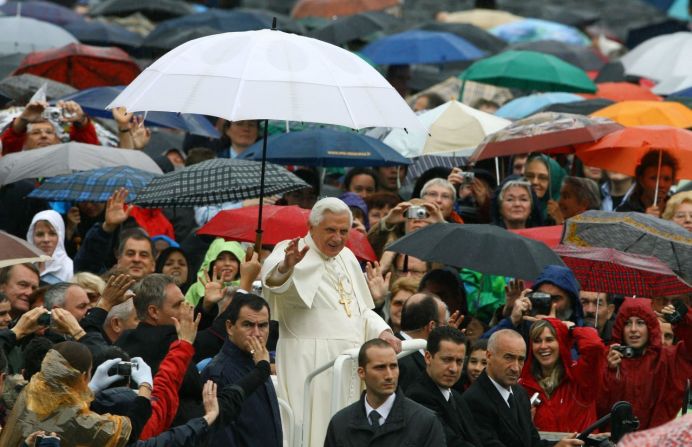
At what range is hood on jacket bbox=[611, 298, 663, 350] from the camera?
480 inches

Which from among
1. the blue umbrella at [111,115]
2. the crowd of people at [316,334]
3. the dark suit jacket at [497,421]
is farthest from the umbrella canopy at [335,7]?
the dark suit jacket at [497,421]

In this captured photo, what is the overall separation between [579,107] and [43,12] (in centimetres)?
927

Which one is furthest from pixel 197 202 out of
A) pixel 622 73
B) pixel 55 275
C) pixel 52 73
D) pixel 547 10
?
pixel 547 10

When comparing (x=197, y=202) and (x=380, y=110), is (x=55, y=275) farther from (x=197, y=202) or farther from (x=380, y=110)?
(x=380, y=110)

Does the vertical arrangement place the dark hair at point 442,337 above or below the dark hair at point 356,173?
below

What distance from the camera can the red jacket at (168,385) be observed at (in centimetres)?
980

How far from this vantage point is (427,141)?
16.0m

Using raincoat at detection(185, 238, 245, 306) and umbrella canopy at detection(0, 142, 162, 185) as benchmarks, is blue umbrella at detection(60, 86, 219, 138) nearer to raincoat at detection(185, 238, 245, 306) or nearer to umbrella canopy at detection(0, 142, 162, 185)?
umbrella canopy at detection(0, 142, 162, 185)

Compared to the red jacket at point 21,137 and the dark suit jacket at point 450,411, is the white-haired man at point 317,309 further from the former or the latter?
the red jacket at point 21,137

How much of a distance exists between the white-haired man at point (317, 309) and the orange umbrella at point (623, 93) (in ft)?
30.7

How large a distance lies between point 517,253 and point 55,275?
11.5 ft

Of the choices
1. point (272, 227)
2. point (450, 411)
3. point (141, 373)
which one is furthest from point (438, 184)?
point (141, 373)

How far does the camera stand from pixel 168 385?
32.4 ft

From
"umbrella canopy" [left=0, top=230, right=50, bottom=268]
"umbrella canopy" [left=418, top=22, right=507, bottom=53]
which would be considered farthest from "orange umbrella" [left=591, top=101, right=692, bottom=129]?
"umbrella canopy" [left=0, top=230, right=50, bottom=268]
